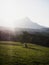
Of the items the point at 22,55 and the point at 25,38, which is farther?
the point at 25,38

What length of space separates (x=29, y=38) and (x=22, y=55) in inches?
14.6

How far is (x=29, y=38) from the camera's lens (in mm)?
3076

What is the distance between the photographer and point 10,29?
9.73 ft

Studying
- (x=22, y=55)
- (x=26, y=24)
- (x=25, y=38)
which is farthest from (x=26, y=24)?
(x=22, y=55)

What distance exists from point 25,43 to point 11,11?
64 cm

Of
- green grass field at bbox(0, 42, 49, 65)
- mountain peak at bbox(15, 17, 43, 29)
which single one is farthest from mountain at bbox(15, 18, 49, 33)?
green grass field at bbox(0, 42, 49, 65)

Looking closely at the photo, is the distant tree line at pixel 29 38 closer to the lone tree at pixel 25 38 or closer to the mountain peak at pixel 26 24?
the lone tree at pixel 25 38

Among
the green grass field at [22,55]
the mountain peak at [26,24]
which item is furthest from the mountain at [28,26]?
the green grass field at [22,55]

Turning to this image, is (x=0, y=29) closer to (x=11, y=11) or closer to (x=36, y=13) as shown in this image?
(x=11, y=11)

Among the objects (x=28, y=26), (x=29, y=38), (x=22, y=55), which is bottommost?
(x=22, y=55)

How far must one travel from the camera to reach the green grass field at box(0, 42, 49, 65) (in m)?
2.82

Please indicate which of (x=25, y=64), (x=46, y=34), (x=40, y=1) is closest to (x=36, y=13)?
(x=40, y=1)

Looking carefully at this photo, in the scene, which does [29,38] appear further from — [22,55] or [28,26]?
[22,55]

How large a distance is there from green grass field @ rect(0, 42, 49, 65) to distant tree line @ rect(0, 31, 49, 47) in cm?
8
